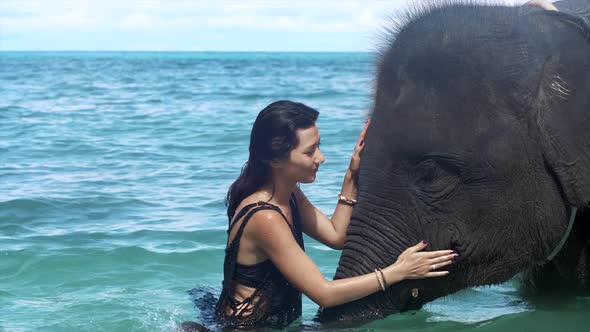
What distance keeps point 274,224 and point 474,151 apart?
3.65 ft

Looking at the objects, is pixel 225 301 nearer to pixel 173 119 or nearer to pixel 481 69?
pixel 481 69

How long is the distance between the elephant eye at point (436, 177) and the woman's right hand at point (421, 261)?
24cm

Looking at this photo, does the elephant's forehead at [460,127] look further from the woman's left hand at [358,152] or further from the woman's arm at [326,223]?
the woman's arm at [326,223]

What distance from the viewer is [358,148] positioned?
16.7ft

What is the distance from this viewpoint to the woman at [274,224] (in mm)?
5121

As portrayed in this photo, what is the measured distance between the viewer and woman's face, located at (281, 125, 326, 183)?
17.0ft

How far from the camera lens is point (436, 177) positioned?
15.1ft

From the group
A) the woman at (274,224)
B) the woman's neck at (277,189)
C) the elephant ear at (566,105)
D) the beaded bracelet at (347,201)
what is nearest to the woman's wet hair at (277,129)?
the woman at (274,224)

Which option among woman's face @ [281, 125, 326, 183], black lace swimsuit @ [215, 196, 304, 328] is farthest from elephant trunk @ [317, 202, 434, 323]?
black lace swimsuit @ [215, 196, 304, 328]

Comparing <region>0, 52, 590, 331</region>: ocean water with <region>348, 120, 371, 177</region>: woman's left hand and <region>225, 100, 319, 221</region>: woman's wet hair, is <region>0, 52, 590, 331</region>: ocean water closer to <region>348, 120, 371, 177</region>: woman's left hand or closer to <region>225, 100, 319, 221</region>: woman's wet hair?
<region>348, 120, 371, 177</region>: woman's left hand

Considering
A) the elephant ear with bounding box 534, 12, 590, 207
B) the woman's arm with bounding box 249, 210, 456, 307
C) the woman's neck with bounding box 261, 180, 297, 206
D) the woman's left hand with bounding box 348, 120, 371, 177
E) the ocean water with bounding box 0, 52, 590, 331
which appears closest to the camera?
the elephant ear with bounding box 534, 12, 590, 207

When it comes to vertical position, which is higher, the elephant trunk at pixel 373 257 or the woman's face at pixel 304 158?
the woman's face at pixel 304 158

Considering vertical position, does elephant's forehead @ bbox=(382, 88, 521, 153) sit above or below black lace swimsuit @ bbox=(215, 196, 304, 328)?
above

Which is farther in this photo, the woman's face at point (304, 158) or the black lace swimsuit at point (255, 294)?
the black lace swimsuit at point (255, 294)
